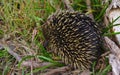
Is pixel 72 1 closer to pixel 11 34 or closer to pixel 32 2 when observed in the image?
pixel 32 2

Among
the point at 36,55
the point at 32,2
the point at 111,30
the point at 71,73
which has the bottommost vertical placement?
the point at 71,73

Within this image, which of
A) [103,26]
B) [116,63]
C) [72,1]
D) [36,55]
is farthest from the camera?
[72,1]

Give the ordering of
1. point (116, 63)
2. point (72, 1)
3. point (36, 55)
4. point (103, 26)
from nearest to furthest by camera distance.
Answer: point (116, 63) < point (36, 55) < point (103, 26) < point (72, 1)

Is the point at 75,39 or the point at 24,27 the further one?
the point at 24,27

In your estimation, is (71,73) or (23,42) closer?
(71,73)

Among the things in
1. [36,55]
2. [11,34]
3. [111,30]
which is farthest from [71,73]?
[11,34]

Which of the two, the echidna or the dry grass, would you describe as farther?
the dry grass

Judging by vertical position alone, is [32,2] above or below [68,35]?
above

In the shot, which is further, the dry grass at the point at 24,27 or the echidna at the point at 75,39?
the dry grass at the point at 24,27
